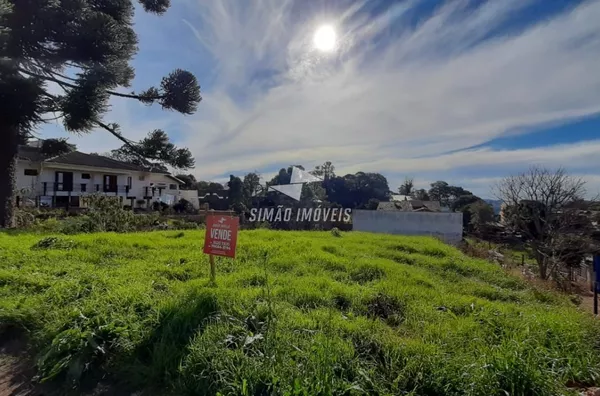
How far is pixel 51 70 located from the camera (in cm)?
959

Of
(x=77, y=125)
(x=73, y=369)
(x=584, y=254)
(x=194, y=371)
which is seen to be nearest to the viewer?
(x=194, y=371)

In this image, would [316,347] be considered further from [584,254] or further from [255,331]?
[584,254]

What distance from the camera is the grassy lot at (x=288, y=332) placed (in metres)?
2.01

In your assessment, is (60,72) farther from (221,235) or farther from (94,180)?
(94,180)

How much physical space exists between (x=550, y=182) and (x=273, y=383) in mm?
17212

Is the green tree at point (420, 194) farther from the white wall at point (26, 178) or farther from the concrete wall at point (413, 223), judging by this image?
the white wall at point (26, 178)

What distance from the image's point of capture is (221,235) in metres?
3.60

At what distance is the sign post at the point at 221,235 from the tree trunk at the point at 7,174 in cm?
931

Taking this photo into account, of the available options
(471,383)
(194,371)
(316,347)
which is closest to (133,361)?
(194,371)

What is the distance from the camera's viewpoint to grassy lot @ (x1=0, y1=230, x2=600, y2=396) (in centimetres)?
201

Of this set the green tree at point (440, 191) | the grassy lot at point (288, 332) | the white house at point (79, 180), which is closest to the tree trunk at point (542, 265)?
the grassy lot at point (288, 332)

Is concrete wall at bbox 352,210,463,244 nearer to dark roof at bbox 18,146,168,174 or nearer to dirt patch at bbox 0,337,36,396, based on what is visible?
dark roof at bbox 18,146,168,174

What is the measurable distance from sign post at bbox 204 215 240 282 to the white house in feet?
58.9

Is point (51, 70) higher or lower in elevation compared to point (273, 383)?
higher
